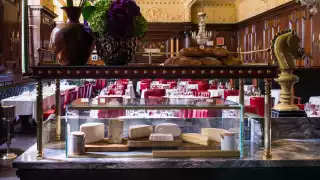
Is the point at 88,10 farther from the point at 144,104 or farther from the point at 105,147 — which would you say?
the point at 105,147

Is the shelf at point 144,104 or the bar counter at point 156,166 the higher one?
the shelf at point 144,104

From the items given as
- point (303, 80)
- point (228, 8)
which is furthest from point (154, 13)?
point (303, 80)

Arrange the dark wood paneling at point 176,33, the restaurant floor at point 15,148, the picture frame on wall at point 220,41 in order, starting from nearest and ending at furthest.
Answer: the restaurant floor at point 15,148 → the dark wood paneling at point 176,33 → the picture frame on wall at point 220,41

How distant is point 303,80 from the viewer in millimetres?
9281

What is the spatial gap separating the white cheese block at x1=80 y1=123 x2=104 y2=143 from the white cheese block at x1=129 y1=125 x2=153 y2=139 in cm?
16

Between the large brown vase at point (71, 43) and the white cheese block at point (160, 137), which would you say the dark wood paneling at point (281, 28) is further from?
the large brown vase at point (71, 43)

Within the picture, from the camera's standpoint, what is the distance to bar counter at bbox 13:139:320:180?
1.99 m

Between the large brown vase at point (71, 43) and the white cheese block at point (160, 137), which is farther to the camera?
the white cheese block at point (160, 137)

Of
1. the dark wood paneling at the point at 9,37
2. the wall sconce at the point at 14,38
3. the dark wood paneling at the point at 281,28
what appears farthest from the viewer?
the dark wood paneling at the point at 281,28

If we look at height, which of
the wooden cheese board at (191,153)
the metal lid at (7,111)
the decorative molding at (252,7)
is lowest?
the metal lid at (7,111)

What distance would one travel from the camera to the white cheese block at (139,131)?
2.31 meters

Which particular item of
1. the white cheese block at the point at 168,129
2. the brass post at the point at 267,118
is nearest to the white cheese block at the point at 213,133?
the white cheese block at the point at 168,129

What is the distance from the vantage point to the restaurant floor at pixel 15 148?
5273 millimetres

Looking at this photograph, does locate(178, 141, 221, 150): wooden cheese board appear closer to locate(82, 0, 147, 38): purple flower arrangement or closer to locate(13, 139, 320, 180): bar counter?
locate(13, 139, 320, 180): bar counter
